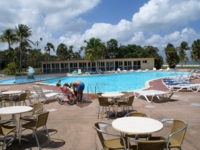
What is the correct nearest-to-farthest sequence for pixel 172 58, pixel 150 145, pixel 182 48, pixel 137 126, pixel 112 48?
pixel 150 145, pixel 137 126, pixel 172 58, pixel 182 48, pixel 112 48

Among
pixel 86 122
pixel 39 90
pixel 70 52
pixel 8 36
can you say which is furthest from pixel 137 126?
pixel 70 52

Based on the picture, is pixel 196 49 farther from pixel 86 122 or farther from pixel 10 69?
pixel 86 122

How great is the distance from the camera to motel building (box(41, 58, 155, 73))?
3778 centimetres

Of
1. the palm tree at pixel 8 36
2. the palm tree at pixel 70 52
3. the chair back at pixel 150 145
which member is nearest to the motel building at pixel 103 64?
the palm tree at pixel 8 36

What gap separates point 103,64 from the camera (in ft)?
127

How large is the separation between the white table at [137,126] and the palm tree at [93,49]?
98.5ft

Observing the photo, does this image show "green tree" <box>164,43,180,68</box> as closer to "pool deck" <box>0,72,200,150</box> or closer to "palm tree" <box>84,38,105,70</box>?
"palm tree" <box>84,38,105,70</box>

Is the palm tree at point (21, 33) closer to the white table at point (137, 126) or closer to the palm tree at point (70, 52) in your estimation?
the palm tree at point (70, 52)

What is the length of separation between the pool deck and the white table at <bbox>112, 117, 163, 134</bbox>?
3.18ft

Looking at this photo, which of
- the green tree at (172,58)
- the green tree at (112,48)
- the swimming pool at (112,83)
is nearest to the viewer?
the swimming pool at (112,83)

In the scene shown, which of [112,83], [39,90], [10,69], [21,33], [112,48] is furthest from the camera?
[112,48]

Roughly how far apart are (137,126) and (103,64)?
3549cm

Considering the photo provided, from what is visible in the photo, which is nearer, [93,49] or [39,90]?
[39,90]

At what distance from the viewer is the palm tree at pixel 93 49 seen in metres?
33.2
